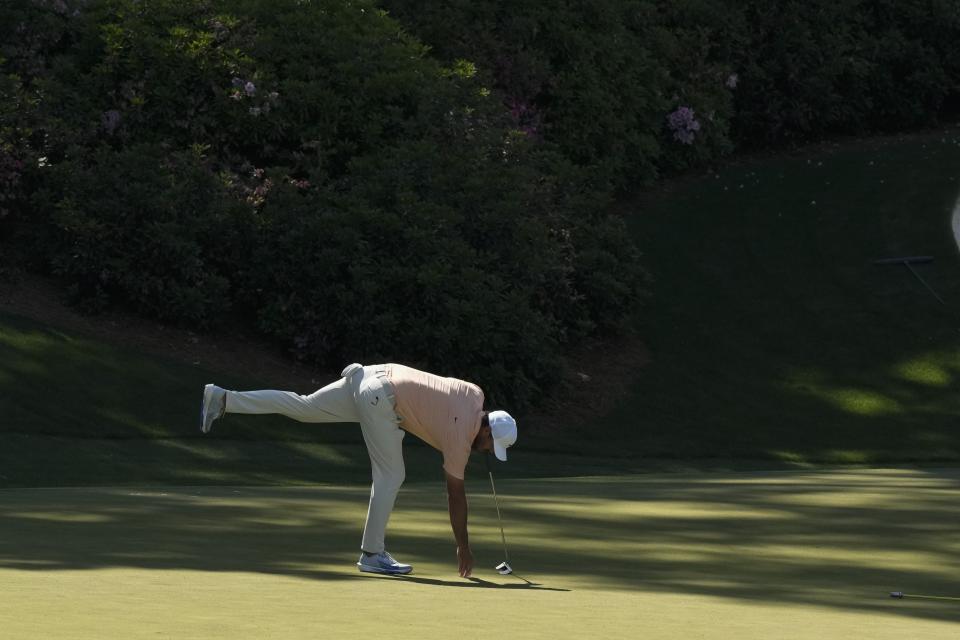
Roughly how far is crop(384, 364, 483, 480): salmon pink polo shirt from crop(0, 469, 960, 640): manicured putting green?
774mm

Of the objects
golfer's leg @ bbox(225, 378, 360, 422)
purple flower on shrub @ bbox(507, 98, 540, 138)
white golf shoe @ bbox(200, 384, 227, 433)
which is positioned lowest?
white golf shoe @ bbox(200, 384, 227, 433)

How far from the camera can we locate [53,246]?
22859mm

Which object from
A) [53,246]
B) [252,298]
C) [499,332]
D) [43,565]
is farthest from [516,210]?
[43,565]

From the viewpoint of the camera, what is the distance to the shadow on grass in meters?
10.0

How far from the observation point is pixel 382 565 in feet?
33.1

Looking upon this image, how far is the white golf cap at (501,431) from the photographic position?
974cm

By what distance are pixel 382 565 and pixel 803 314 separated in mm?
18892

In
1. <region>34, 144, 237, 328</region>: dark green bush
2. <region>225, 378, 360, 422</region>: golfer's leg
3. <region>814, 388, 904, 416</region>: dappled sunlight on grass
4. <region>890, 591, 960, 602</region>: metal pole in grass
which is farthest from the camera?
<region>814, 388, 904, 416</region>: dappled sunlight on grass

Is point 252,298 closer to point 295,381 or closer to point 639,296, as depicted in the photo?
point 295,381

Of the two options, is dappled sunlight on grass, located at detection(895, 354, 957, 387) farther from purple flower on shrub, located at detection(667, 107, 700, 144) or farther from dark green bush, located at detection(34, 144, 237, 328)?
dark green bush, located at detection(34, 144, 237, 328)

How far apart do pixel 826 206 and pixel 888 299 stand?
448 centimetres

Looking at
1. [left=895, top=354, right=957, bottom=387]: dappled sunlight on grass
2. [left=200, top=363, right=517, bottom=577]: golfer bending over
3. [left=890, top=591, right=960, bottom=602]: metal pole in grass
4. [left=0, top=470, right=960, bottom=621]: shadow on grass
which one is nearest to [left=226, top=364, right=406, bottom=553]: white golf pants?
[left=200, top=363, right=517, bottom=577]: golfer bending over

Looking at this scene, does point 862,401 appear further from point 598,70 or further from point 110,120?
point 110,120

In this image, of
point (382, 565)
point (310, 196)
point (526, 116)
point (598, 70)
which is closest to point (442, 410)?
point (382, 565)
